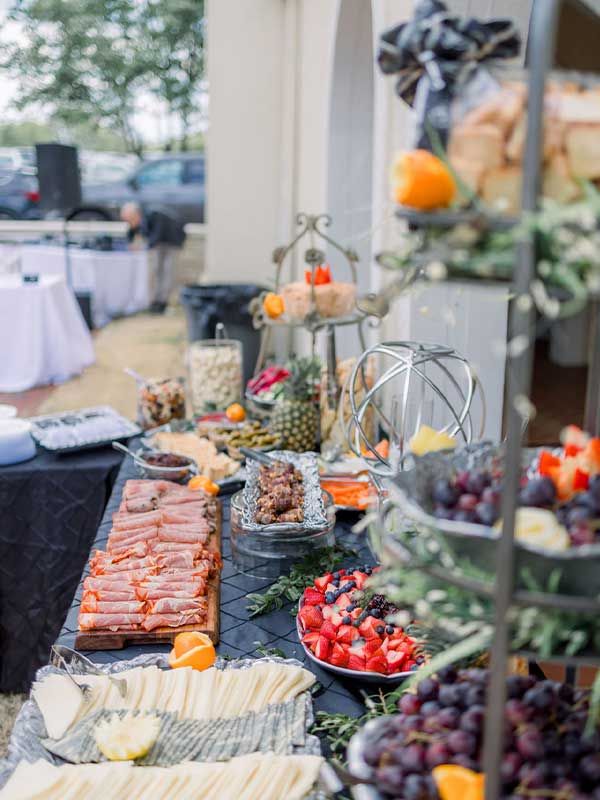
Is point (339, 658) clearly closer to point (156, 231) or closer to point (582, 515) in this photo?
point (582, 515)

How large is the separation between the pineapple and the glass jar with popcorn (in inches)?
17.7

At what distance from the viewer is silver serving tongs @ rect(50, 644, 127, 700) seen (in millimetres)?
1468

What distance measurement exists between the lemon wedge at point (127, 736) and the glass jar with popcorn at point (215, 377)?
202 centimetres

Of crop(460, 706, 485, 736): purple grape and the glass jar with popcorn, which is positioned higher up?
crop(460, 706, 485, 736): purple grape

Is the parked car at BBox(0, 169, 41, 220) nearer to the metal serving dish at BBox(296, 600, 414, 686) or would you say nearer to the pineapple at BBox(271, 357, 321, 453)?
the pineapple at BBox(271, 357, 321, 453)

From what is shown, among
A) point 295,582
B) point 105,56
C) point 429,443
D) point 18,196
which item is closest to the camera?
point 429,443

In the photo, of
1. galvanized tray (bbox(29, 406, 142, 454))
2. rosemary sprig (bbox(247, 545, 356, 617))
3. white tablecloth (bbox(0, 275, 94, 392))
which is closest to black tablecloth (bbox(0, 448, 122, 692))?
galvanized tray (bbox(29, 406, 142, 454))

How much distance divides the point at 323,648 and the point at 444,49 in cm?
104

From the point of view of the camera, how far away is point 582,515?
910 millimetres

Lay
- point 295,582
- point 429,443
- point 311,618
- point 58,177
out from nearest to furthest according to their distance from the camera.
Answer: point 429,443 → point 311,618 → point 295,582 → point 58,177

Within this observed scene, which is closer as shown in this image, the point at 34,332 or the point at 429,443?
the point at 429,443

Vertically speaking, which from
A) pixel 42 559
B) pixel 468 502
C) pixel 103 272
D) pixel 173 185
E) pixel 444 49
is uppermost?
pixel 444 49

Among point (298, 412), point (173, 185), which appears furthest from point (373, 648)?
point (173, 185)

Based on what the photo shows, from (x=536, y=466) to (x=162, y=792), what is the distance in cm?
66
